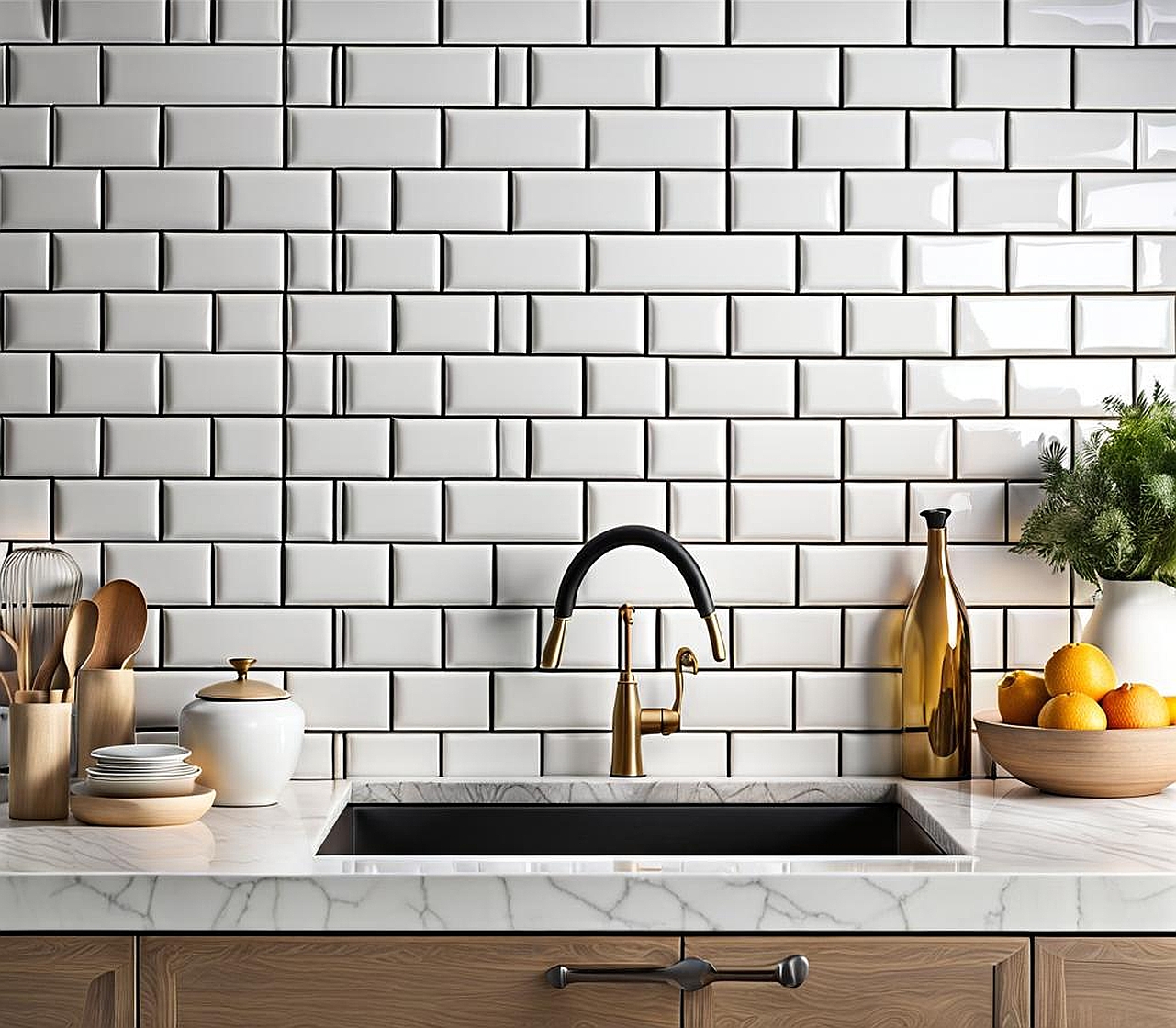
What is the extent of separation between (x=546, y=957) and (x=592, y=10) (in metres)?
Answer: 1.29

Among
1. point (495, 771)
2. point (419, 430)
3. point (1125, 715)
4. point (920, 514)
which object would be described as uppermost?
point (419, 430)

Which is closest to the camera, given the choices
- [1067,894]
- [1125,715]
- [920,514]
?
[1067,894]

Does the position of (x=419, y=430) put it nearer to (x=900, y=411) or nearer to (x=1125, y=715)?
(x=900, y=411)

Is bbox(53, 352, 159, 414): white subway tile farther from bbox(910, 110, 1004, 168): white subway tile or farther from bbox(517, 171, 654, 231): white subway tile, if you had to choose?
bbox(910, 110, 1004, 168): white subway tile

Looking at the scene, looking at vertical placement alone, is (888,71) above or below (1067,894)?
above

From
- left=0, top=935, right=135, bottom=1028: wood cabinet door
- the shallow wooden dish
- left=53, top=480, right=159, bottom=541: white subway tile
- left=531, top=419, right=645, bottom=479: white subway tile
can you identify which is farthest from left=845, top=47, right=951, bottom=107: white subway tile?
left=0, top=935, right=135, bottom=1028: wood cabinet door

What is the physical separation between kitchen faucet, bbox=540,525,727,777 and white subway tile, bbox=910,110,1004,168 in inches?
26.7

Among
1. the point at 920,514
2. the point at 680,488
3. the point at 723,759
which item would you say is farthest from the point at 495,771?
the point at 920,514

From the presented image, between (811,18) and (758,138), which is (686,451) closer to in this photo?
(758,138)

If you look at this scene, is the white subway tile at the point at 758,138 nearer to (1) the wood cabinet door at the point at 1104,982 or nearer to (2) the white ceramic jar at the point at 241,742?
(2) the white ceramic jar at the point at 241,742

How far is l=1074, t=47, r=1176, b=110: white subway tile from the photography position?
1.78 meters

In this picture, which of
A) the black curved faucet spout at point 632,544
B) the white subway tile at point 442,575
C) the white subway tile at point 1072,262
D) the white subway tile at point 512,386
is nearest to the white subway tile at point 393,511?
the white subway tile at point 442,575

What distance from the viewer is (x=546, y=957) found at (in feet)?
4.05

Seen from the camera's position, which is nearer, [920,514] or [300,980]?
[300,980]
